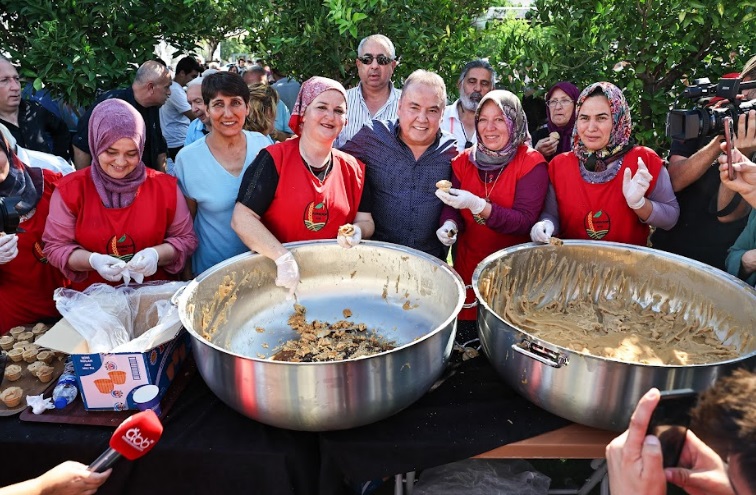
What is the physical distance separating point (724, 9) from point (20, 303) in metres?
3.79

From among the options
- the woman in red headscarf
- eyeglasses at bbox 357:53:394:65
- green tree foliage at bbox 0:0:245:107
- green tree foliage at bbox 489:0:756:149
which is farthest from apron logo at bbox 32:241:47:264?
green tree foliage at bbox 489:0:756:149

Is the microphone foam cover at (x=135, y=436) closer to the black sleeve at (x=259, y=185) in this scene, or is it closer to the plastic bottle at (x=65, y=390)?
the plastic bottle at (x=65, y=390)

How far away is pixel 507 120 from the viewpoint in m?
2.27

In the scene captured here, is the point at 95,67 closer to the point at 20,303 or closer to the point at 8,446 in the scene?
the point at 20,303

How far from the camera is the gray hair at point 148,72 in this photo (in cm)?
356

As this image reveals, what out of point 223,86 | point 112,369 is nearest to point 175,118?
point 223,86

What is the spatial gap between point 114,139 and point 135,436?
49.5 inches

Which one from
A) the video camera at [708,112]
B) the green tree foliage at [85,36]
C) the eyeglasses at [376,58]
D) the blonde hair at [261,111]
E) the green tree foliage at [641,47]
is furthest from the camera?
the blonde hair at [261,111]

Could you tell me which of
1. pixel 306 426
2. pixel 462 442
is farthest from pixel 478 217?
pixel 306 426

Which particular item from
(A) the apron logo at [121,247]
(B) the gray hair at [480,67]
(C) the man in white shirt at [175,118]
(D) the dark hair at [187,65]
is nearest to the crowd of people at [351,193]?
(A) the apron logo at [121,247]

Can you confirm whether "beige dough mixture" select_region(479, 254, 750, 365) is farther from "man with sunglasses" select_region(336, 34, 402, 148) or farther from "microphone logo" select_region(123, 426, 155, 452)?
"man with sunglasses" select_region(336, 34, 402, 148)

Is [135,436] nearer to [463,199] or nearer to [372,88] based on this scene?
[463,199]

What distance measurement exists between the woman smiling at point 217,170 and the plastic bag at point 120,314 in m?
0.45

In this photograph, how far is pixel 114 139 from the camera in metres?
2.00
